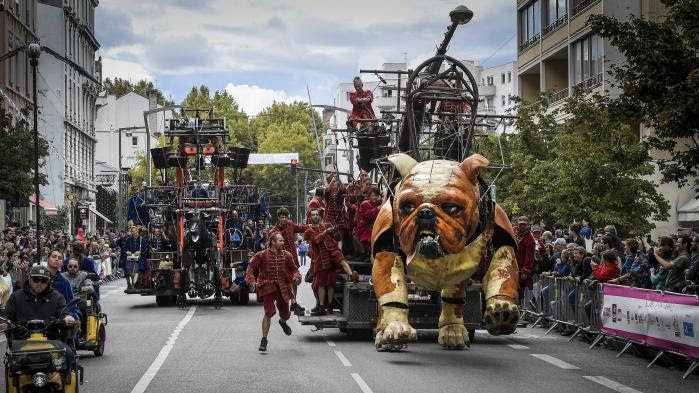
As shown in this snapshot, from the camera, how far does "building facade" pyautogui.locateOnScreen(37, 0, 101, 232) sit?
205 ft

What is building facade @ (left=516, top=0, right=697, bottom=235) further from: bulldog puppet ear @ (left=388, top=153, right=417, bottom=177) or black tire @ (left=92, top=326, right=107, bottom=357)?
black tire @ (left=92, top=326, right=107, bottom=357)

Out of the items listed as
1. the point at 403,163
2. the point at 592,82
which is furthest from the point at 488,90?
the point at 403,163

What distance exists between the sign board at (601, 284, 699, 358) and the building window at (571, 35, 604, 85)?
78.2 ft

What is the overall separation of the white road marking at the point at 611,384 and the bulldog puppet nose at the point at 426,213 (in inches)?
119

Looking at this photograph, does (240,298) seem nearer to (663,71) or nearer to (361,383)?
(663,71)

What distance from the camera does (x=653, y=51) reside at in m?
17.6

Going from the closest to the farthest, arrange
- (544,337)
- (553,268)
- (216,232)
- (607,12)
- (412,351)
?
(412,351) → (544,337) → (553,268) → (216,232) → (607,12)

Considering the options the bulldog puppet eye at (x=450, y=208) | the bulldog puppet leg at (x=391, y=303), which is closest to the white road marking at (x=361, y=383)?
the bulldog puppet leg at (x=391, y=303)

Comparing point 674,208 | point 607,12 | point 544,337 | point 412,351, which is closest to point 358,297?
point 412,351

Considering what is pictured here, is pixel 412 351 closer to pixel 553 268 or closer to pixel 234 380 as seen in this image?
pixel 234 380

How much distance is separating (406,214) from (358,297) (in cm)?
539

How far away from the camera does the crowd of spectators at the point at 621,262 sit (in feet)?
55.0

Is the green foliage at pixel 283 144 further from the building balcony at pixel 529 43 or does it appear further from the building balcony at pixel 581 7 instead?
the building balcony at pixel 581 7

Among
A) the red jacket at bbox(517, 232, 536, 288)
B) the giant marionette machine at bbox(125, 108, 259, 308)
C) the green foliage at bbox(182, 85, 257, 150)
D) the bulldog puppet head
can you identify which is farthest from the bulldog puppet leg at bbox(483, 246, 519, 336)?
the green foliage at bbox(182, 85, 257, 150)
